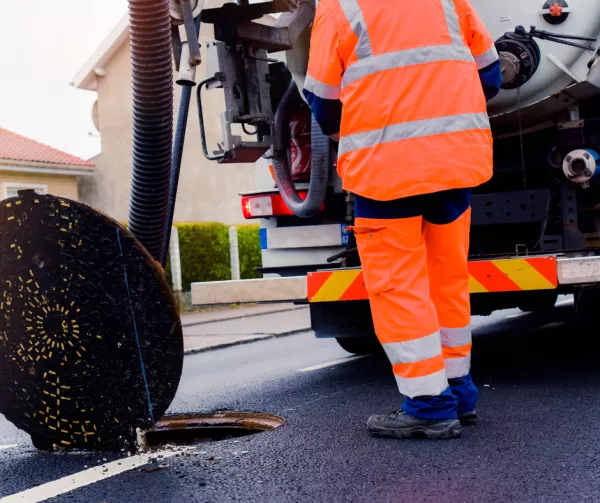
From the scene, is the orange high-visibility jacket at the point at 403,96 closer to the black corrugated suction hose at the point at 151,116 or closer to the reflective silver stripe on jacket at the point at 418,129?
the reflective silver stripe on jacket at the point at 418,129

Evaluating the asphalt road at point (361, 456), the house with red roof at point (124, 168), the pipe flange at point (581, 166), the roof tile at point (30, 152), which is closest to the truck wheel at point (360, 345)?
the asphalt road at point (361, 456)

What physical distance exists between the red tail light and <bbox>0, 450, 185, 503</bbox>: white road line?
7.38 ft

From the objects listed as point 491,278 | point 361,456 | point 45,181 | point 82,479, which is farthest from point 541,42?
point 45,181

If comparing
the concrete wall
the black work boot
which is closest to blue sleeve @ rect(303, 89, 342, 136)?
the black work boot

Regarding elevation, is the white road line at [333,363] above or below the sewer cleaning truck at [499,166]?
below

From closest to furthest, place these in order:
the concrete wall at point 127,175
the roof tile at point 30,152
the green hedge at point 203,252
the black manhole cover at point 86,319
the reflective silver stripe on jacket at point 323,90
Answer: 1. the black manhole cover at point 86,319
2. the reflective silver stripe on jacket at point 323,90
3. the green hedge at point 203,252
4. the roof tile at point 30,152
5. the concrete wall at point 127,175

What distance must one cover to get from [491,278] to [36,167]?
1806cm

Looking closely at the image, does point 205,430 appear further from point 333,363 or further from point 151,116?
point 333,363

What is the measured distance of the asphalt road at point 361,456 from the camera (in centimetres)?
265

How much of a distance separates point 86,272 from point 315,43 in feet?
3.82

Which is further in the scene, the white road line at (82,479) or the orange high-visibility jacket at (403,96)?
the orange high-visibility jacket at (403,96)

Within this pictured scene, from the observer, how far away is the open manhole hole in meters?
3.88

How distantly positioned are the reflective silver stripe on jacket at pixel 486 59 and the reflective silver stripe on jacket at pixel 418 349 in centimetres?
107

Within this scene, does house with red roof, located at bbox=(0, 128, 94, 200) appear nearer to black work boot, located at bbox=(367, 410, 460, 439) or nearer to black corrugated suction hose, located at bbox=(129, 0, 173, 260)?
black corrugated suction hose, located at bbox=(129, 0, 173, 260)
